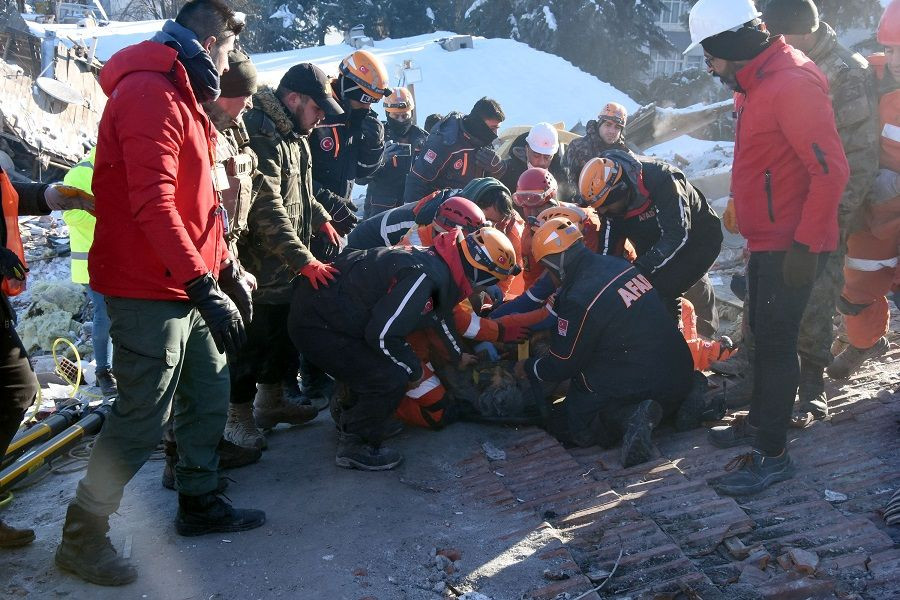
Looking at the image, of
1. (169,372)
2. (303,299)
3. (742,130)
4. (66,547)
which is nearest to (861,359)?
(742,130)

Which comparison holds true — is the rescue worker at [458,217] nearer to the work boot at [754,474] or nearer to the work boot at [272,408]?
the work boot at [272,408]

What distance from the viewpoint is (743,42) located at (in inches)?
162

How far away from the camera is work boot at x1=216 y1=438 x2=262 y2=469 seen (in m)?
4.51

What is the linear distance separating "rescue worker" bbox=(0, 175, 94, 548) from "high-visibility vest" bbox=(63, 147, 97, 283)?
2064 mm

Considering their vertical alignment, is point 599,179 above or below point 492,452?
above

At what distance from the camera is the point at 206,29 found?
341cm

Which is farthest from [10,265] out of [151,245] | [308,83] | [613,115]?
[613,115]

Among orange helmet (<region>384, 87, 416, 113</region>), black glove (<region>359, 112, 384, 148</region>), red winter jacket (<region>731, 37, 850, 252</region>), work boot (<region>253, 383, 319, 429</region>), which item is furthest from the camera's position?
orange helmet (<region>384, 87, 416, 113</region>)

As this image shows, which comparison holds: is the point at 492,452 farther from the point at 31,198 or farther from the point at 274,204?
the point at 31,198

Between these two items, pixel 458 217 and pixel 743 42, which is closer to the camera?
pixel 743 42

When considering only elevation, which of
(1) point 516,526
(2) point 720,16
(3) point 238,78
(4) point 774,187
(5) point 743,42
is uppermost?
(2) point 720,16


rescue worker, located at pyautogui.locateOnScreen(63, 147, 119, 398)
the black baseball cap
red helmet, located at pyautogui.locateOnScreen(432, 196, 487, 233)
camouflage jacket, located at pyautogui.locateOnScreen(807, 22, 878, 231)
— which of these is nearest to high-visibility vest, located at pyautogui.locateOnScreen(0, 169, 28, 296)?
the black baseball cap

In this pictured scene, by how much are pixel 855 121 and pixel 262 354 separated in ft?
12.0

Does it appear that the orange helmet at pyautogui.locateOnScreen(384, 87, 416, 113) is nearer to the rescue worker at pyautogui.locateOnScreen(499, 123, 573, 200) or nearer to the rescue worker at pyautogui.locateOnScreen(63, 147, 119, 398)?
the rescue worker at pyautogui.locateOnScreen(499, 123, 573, 200)
